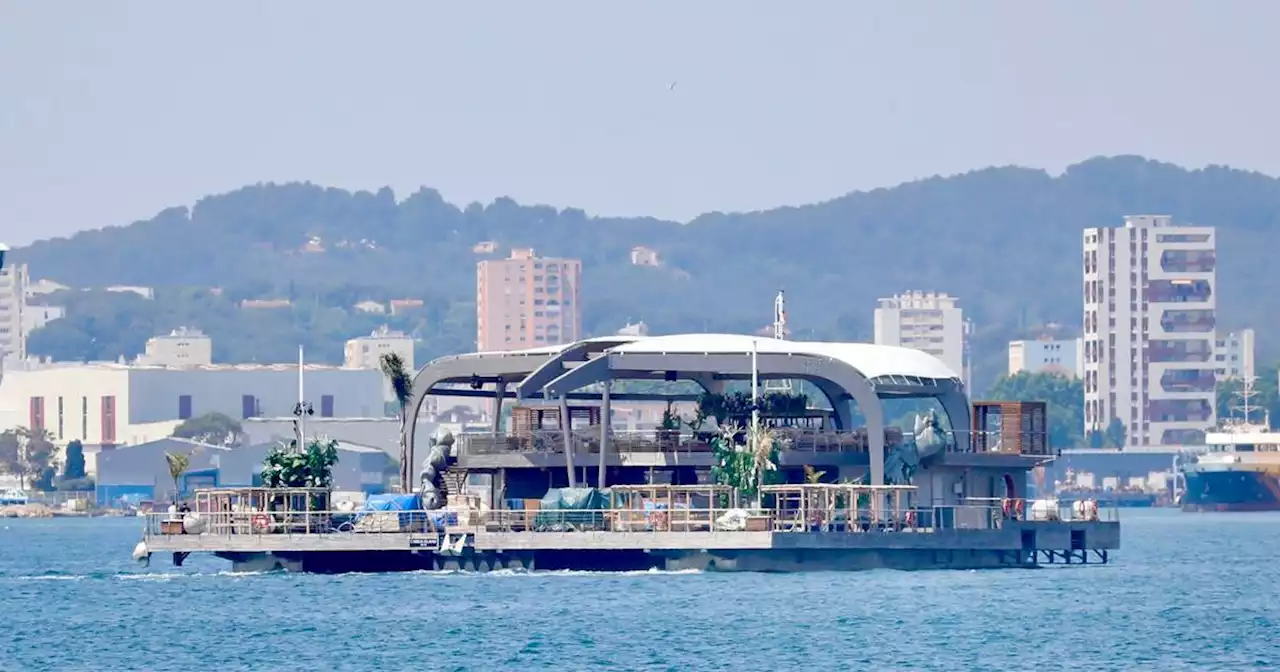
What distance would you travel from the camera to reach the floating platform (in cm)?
9681

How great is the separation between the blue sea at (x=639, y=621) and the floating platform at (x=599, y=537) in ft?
2.44

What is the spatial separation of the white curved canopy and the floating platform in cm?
556

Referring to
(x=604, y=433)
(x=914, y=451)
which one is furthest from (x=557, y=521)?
(x=914, y=451)

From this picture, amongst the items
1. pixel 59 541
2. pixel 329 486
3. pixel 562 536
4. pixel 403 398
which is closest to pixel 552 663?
pixel 562 536

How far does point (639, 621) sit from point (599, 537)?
13.8m

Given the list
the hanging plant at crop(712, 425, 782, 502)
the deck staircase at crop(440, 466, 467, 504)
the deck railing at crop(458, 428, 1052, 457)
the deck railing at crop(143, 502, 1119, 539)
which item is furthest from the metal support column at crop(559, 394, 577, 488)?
the hanging plant at crop(712, 425, 782, 502)

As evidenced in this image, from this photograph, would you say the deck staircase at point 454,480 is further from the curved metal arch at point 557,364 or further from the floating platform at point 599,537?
the floating platform at point 599,537

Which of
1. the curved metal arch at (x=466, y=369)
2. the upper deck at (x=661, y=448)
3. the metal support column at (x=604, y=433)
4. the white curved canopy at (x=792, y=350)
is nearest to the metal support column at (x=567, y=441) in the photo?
the upper deck at (x=661, y=448)

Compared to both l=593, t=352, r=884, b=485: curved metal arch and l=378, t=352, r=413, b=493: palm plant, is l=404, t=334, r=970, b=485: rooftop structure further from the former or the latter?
l=378, t=352, r=413, b=493: palm plant

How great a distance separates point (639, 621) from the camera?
8281 centimetres

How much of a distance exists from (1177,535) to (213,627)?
4202 inches

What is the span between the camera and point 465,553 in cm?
9775

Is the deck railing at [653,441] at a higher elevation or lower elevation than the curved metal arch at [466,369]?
lower

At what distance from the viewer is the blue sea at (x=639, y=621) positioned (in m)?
73.7
